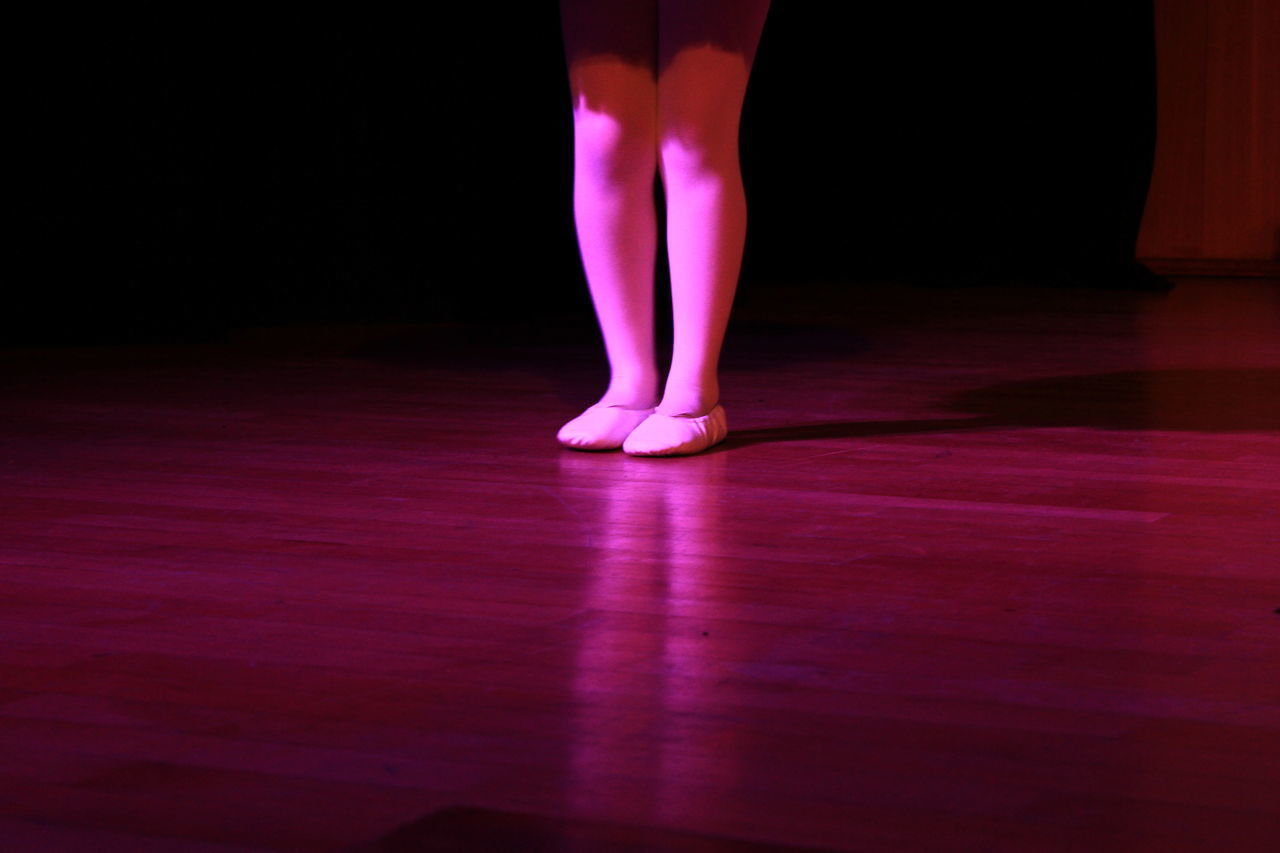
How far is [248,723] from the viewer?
1.04 m

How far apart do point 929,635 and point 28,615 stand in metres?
0.69

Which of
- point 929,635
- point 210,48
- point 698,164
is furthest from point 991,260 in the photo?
point 929,635

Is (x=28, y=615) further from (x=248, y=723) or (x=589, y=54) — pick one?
(x=589, y=54)

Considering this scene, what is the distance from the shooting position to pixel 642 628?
126 centimetres

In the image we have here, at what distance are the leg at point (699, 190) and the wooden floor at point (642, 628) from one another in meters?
0.09

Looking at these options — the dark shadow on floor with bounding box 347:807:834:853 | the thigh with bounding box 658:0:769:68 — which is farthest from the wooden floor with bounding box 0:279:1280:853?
the thigh with bounding box 658:0:769:68

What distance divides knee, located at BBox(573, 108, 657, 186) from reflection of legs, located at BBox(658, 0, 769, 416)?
0.03 meters

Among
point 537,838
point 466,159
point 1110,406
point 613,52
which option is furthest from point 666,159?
A: point 466,159

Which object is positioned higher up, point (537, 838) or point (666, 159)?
point (666, 159)

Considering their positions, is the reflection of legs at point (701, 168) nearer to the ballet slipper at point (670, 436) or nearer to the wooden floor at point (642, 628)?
the ballet slipper at point (670, 436)

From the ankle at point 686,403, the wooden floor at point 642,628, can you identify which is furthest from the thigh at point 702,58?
the wooden floor at point 642,628

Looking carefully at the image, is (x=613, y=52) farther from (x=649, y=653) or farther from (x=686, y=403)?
(x=649, y=653)

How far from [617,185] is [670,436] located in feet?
1.06

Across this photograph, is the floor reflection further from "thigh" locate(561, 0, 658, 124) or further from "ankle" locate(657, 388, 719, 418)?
"thigh" locate(561, 0, 658, 124)
